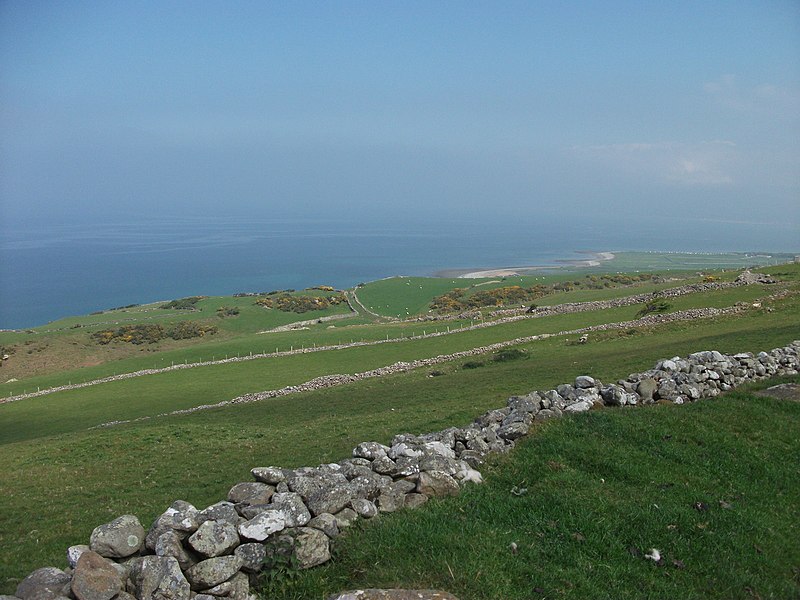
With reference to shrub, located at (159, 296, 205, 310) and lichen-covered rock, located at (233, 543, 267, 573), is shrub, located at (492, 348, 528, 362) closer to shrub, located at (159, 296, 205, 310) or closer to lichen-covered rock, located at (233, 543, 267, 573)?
lichen-covered rock, located at (233, 543, 267, 573)

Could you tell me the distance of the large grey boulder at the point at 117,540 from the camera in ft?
22.5

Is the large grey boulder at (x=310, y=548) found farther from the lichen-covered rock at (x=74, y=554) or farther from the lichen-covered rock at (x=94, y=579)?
the lichen-covered rock at (x=74, y=554)

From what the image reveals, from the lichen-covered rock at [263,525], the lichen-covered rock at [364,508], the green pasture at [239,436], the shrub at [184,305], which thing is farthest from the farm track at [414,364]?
the shrub at [184,305]

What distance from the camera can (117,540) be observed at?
691 centimetres

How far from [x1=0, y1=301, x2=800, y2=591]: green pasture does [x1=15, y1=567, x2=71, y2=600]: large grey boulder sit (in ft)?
11.0

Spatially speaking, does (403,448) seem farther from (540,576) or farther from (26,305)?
(26,305)

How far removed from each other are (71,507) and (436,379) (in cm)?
1779

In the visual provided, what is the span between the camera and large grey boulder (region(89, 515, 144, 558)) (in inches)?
270

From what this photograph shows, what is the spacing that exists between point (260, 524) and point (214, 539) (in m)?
0.59

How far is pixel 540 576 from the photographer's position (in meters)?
6.92

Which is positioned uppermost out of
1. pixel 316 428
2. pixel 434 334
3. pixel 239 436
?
pixel 316 428

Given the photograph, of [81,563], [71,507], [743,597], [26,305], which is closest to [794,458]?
[743,597]

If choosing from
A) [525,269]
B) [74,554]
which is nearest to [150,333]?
[74,554]

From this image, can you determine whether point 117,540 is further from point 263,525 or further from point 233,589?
point 263,525
